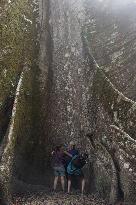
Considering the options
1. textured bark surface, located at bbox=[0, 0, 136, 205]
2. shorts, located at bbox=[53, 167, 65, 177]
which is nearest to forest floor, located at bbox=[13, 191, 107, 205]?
textured bark surface, located at bbox=[0, 0, 136, 205]

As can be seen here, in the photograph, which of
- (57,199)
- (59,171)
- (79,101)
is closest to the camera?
(57,199)

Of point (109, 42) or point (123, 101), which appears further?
point (109, 42)

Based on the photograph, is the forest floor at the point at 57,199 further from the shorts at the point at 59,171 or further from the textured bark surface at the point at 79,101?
the shorts at the point at 59,171

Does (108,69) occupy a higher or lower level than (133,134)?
higher

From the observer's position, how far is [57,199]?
1365 centimetres

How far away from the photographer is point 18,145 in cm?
1391

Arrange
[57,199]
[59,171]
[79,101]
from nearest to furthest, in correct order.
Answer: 1. [57,199]
2. [59,171]
3. [79,101]

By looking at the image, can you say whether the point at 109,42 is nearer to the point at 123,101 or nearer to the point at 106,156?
the point at 123,101

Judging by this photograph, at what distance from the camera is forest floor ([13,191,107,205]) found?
44.0 feet

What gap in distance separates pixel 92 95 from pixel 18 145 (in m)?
Answer: 2.32

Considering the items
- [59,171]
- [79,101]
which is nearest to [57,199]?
[59,171]

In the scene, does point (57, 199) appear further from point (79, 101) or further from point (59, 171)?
point (79, 101)

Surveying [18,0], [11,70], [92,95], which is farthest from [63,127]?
[18,0]

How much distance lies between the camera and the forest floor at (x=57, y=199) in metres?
13.4
